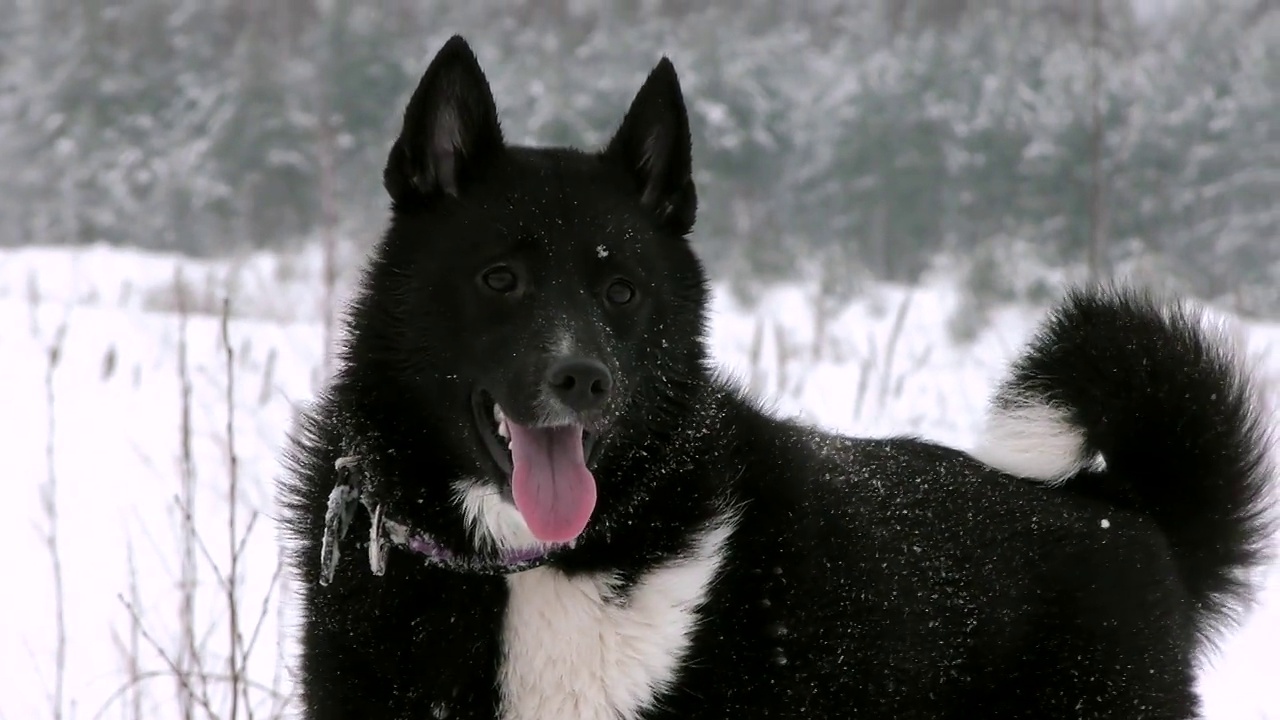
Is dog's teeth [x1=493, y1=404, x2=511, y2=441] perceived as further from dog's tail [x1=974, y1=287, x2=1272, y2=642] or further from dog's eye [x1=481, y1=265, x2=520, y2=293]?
dog's tail [x1=974, y1=287, x2=1272, y2=642]

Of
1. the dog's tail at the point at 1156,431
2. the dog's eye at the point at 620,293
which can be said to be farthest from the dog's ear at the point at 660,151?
the dog's tail at the point at 1156,431

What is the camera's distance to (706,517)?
2428 mm

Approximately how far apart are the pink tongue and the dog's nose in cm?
11

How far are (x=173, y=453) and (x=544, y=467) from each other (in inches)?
160

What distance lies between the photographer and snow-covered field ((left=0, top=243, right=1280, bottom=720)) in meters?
3.96

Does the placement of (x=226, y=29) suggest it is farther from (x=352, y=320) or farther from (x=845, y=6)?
(x=352, y=320)

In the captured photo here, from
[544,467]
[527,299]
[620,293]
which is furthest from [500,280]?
[544,467]

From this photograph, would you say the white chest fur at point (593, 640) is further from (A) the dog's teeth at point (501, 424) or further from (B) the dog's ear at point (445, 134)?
(B) the dog's ear at point (445, 134)

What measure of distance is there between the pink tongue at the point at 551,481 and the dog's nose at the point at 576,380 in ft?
0.37

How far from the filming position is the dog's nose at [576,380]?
2.10 m

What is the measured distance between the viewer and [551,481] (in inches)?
86.0

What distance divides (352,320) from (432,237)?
0.25 meters

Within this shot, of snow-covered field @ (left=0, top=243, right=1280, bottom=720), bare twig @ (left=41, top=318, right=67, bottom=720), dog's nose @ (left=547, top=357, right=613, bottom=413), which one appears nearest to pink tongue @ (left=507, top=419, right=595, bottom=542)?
dog's nose @ (left=547, top=357, right=613, bottom=413)

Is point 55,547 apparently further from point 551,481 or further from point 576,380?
point 576,380
